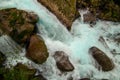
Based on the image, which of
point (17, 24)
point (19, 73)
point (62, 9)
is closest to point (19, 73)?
point (19, 73)

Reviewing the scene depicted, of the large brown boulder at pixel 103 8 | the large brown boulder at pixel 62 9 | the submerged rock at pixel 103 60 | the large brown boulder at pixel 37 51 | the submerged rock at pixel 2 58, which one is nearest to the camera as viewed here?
the submerged rock at pixel 2 58

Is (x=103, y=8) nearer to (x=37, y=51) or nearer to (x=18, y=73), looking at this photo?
(x=37, y=51)

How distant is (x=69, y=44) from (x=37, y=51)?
1.34m

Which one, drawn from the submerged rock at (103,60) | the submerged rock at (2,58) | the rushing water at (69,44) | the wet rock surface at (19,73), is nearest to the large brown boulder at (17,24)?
the rushing water at (69,44)

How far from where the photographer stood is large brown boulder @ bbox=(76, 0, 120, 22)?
10.6 m

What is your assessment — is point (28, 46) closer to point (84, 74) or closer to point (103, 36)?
point (84, 74)

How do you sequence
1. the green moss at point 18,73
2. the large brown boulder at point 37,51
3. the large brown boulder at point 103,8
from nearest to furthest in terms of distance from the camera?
the green moss at point 18,73 → the large brown boulder at point 37,51 → the large brown boulder at point 103,8

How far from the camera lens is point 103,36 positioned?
9664 millimetres

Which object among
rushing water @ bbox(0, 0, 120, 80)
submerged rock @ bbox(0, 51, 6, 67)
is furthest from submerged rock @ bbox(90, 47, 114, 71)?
submerged rock @ bbox(0, 51, 6, 67)

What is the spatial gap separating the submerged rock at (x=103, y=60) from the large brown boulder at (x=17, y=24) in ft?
5.98

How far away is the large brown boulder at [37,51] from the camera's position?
772cm

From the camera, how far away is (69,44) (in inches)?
347

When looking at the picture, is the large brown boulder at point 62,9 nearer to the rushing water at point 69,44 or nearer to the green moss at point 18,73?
the rushing water at point 69,44

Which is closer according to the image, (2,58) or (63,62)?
(2,58)
